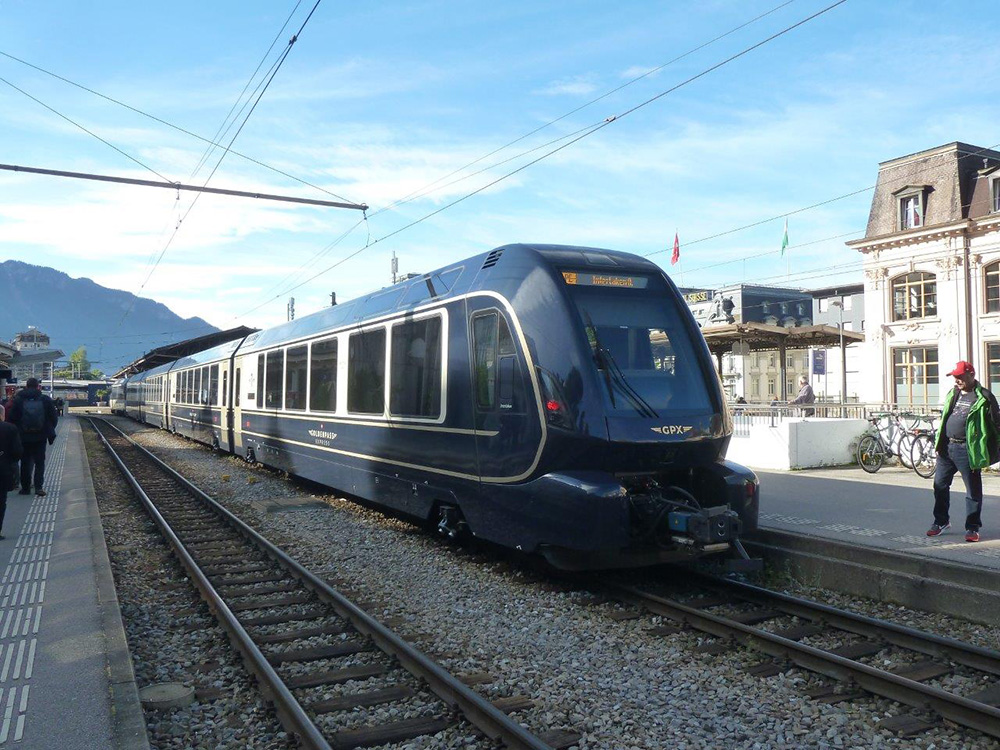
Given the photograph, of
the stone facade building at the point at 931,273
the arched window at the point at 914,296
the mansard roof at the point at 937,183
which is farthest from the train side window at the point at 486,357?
the arched window at the point at 914,296

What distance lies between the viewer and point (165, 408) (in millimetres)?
31438

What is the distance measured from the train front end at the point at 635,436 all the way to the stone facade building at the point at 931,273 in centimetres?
2658

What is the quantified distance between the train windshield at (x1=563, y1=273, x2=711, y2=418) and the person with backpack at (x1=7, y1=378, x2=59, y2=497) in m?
9.55

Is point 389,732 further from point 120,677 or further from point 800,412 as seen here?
point 800,412

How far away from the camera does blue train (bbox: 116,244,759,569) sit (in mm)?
6555

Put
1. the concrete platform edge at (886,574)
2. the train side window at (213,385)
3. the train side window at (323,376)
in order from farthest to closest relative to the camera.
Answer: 1. the train side window at (213,385)
2. the train side window at (323,376)
3. the concrete platform edge at (886,574)

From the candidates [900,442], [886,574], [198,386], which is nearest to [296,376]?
[886,574]

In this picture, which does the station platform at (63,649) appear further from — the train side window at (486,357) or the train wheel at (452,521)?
the train side window at (486,357)

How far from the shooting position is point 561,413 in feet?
21.7

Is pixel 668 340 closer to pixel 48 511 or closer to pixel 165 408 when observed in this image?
pixel 48 511

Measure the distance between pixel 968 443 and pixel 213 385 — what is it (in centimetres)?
1770

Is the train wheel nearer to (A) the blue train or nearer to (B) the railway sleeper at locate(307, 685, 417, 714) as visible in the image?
(A) the blue train

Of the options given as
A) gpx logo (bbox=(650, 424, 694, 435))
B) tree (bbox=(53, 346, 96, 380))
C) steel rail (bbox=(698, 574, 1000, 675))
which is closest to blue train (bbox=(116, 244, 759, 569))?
gpx logo (bbox=(650, 424, 694, 435))

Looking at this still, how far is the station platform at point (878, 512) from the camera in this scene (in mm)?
7402
